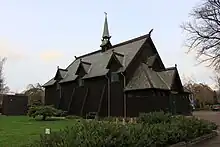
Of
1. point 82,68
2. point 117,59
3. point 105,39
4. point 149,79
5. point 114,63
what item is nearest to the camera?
point 149,79

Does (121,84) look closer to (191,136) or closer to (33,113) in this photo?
(33,113)

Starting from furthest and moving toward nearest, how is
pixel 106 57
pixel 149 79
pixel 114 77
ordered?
1. pixel 106 57
2. pixel 114 77
3. pixel 149 79

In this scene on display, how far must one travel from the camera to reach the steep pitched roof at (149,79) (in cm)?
3431

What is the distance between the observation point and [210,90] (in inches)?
4045

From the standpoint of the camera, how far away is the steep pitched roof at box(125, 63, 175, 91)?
3431 centimetres

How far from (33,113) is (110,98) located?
10061 mm

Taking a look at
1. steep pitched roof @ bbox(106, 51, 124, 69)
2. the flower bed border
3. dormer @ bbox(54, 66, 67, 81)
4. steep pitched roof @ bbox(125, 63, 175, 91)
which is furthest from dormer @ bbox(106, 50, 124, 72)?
the flower bed border

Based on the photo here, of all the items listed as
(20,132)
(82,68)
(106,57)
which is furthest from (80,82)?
(20,132)

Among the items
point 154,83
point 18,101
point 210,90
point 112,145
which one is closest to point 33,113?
point 154,83

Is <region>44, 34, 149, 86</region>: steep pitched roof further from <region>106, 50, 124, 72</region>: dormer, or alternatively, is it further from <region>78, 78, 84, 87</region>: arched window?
<region>78, 78, 84, 87</region>: arched window

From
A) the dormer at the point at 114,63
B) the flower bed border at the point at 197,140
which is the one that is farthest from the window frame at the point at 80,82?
the flower bed border at the point at 197,140

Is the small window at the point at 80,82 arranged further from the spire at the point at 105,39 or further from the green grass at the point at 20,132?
the green grass at the point at 20,132

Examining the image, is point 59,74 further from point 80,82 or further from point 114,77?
point 114,77

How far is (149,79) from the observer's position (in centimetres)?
3494
